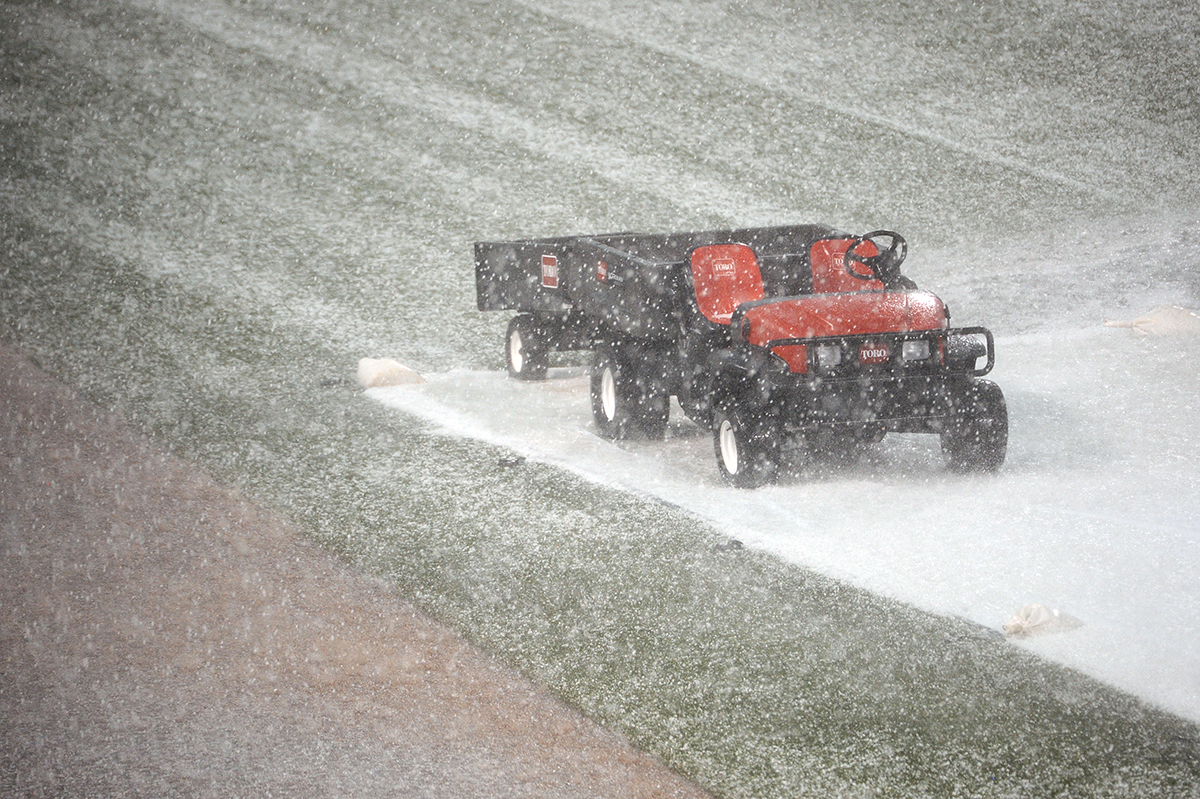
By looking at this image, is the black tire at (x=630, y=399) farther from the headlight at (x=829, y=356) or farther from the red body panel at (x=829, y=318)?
the headlight at (x=829, y=356)

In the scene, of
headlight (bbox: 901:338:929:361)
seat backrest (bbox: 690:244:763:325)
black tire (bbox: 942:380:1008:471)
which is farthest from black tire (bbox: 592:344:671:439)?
black tire (bbox: 942:380:1008:471)

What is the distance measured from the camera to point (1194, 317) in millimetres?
10719

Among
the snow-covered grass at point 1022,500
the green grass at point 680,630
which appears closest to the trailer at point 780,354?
the snow-covered grass at point 1022,500

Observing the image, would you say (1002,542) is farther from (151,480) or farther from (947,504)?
(151,480)

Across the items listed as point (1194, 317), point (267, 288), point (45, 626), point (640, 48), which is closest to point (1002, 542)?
point (45, 626)

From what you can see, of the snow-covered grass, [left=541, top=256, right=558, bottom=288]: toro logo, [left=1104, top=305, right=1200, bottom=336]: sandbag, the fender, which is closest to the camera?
the snow-covered grass

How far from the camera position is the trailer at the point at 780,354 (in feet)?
22.8

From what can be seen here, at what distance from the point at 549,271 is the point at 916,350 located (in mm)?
3441

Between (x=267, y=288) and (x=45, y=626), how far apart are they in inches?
315

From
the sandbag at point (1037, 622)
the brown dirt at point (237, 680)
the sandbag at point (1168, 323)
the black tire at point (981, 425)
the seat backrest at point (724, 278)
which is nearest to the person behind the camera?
the brown dirt at point (237, 680)

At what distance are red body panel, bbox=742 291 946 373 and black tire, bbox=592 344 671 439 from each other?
3.76 feet

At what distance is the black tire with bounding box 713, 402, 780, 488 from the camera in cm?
697

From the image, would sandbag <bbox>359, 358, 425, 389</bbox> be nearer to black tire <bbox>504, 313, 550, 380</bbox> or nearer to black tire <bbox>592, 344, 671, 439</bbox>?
black tire <bbox>504, 313, 550, 380</bbox>

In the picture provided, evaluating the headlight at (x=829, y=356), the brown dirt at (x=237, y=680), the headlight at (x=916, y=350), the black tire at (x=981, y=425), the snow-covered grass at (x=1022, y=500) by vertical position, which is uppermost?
the headlight at (x=916, y=350)
